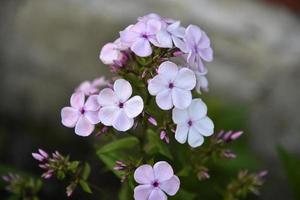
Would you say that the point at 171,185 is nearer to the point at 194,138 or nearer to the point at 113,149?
the point at 194,138

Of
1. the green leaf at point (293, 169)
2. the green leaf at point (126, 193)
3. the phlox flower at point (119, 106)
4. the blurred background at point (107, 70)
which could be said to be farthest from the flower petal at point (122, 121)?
the blurred background at point (107, 70)

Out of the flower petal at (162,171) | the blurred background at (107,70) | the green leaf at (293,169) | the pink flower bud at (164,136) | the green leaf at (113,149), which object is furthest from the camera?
the blurred background at (107,70)

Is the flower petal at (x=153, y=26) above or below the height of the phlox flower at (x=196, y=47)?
above

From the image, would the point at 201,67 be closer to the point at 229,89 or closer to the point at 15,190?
the point at 15,190

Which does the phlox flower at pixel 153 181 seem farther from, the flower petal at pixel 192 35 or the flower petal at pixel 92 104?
the flower petal at pixel 192 35

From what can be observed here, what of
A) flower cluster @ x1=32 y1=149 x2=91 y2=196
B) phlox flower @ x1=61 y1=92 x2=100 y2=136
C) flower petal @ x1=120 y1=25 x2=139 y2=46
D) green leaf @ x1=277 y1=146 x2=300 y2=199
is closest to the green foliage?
flower cluster @ x1=32 y1=149 x2=91 y2=196

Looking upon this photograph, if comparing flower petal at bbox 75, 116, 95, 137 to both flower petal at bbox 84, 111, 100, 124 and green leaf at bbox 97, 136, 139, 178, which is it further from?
green leaf at bbox 97, 136, 139, 178

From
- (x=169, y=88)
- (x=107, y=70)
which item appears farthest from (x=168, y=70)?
(x=107, y=70)
